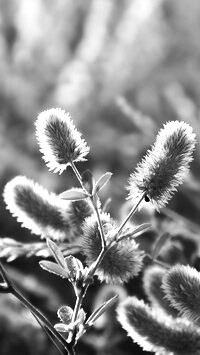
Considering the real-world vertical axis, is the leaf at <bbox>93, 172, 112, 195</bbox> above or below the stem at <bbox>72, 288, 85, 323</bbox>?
above

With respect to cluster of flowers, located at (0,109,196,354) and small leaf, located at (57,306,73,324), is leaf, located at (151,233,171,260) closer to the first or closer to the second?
cluster of flowers, located at (0,109,196,354)

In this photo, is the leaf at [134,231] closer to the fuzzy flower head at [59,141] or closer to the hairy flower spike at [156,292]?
the fuzzy flower head at [59,141]

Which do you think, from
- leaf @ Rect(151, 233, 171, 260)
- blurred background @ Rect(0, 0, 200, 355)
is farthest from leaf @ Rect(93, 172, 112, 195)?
blurred background @ Rect(0, 0, 200, 355)

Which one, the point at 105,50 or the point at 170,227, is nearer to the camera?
the point at 170,227

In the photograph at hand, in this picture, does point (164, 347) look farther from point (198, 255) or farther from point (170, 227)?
A: point (170, 227)

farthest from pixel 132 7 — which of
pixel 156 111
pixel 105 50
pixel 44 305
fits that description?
pixel 44 305
